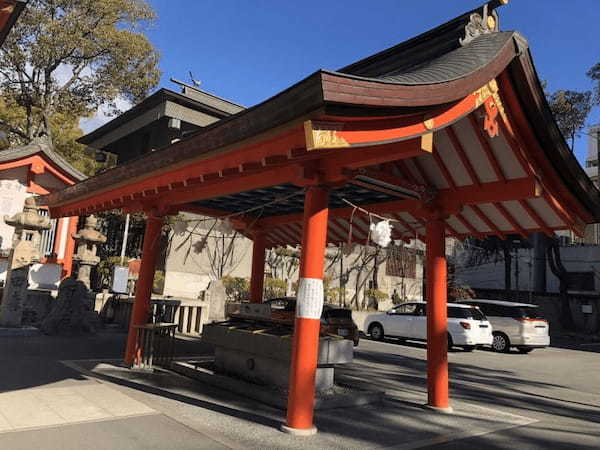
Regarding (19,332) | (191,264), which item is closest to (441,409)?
(19,332)

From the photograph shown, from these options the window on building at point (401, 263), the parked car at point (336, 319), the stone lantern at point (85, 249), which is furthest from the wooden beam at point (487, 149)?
the window on building at point (401, 263)

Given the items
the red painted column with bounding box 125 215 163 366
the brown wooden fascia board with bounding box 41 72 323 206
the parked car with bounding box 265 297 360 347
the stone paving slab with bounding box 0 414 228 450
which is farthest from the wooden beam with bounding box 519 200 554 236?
the parked car with bounding box 265 297 360 347

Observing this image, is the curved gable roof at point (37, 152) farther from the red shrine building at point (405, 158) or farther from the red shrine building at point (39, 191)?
the red shrine building at point (405, 158)

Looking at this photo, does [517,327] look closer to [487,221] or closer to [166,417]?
[487,221]

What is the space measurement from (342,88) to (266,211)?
6724 millimetres

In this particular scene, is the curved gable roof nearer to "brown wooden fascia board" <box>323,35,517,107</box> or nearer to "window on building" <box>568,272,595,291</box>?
"brown wooden fascia board" <box>323,35,517,107</box>

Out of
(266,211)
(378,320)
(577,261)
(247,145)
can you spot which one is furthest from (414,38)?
(577,261)

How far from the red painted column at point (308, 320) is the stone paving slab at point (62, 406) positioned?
2071 millimetres

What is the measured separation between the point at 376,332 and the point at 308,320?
1454 centimetres

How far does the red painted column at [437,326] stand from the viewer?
7172 mm

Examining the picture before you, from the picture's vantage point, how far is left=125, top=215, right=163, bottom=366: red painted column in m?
9.16

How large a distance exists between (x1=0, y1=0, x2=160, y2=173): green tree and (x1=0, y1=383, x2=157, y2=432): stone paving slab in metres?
22.9

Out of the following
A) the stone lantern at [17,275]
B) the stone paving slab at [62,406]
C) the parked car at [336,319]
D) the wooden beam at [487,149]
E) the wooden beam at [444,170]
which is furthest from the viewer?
the parked car at [336,319]

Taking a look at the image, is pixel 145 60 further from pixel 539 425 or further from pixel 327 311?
pixel 539 425
